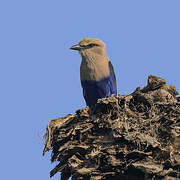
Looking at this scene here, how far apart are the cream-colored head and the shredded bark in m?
2.19

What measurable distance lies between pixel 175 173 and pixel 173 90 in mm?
2528

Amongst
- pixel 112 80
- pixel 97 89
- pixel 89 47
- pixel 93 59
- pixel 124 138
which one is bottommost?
pixel 124 138

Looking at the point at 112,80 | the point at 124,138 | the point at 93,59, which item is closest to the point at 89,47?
the point at 93,59

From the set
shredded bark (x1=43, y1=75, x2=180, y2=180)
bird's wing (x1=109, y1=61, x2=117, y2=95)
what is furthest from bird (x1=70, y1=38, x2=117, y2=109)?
shredded bark (x1=43, y1=75, x2=180, y2=180)

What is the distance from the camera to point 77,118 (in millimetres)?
11727

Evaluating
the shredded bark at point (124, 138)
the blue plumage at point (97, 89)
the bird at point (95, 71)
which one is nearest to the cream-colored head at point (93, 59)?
the bird at point (95, 71)

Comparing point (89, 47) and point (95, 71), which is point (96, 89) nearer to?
point (95, 71)

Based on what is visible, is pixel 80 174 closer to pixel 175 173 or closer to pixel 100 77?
pixel 175 173

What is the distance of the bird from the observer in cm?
1413

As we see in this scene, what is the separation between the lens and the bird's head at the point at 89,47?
14.5 meters

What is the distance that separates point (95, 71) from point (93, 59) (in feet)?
1.22

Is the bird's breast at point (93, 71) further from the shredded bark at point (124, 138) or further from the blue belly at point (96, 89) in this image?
the shredded bark at point (124, 138)

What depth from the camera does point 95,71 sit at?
14.2 metres

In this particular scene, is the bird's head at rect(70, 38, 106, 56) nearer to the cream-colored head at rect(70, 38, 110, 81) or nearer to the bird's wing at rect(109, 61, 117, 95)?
the cream-colored head at rect(70, 38, 110, 81)
